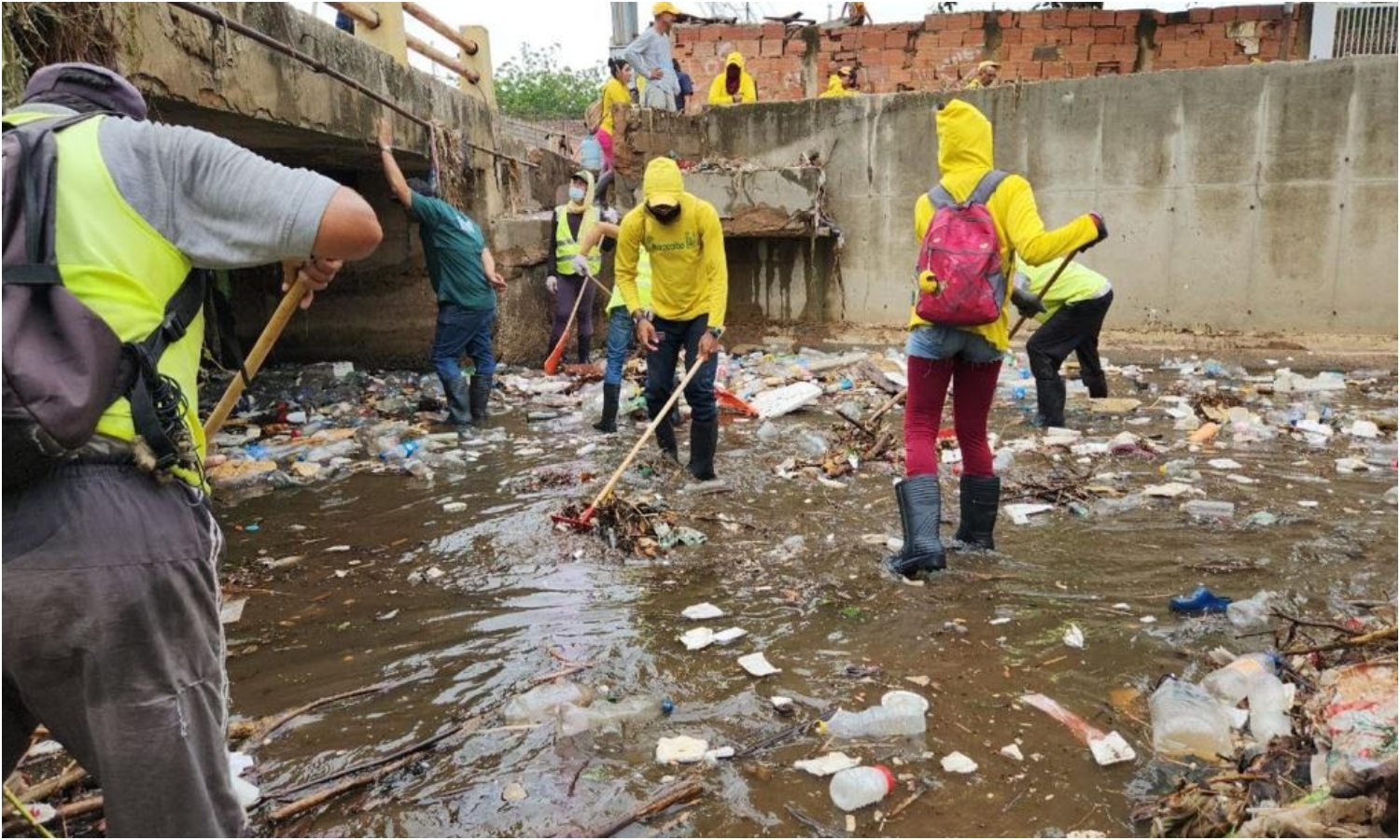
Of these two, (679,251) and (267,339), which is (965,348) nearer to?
(679,251)

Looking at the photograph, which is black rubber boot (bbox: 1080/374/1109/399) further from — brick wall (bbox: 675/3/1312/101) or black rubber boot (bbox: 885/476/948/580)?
brick wall (bbox: 675/3/1312/101)

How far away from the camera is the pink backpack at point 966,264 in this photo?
122 inches

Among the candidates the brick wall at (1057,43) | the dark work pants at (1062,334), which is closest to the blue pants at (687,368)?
the dark work pants at (1062,334)

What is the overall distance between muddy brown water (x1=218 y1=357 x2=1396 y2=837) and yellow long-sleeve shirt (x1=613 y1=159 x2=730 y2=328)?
0.96 m

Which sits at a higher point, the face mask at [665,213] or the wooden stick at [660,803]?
the face mask at [665,213]

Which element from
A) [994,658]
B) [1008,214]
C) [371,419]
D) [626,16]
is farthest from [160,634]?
[626,16]

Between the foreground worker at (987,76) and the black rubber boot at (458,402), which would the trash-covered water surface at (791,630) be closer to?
the black rubber boot at (458,402)

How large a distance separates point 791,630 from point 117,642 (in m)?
2.03

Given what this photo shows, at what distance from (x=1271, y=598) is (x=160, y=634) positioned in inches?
125

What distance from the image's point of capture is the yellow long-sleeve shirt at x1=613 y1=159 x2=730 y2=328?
4.57 metres

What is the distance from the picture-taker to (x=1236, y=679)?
233 centimetres

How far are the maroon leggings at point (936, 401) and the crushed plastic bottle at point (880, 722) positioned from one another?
1267 millimetres

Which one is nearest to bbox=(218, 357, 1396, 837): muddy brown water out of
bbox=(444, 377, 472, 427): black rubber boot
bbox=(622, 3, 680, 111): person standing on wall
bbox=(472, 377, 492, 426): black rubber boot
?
bbox=(444, 377, 472, 427): black rubber boot

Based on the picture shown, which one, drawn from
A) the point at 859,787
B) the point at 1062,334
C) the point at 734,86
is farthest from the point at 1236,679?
the point at 734,86
